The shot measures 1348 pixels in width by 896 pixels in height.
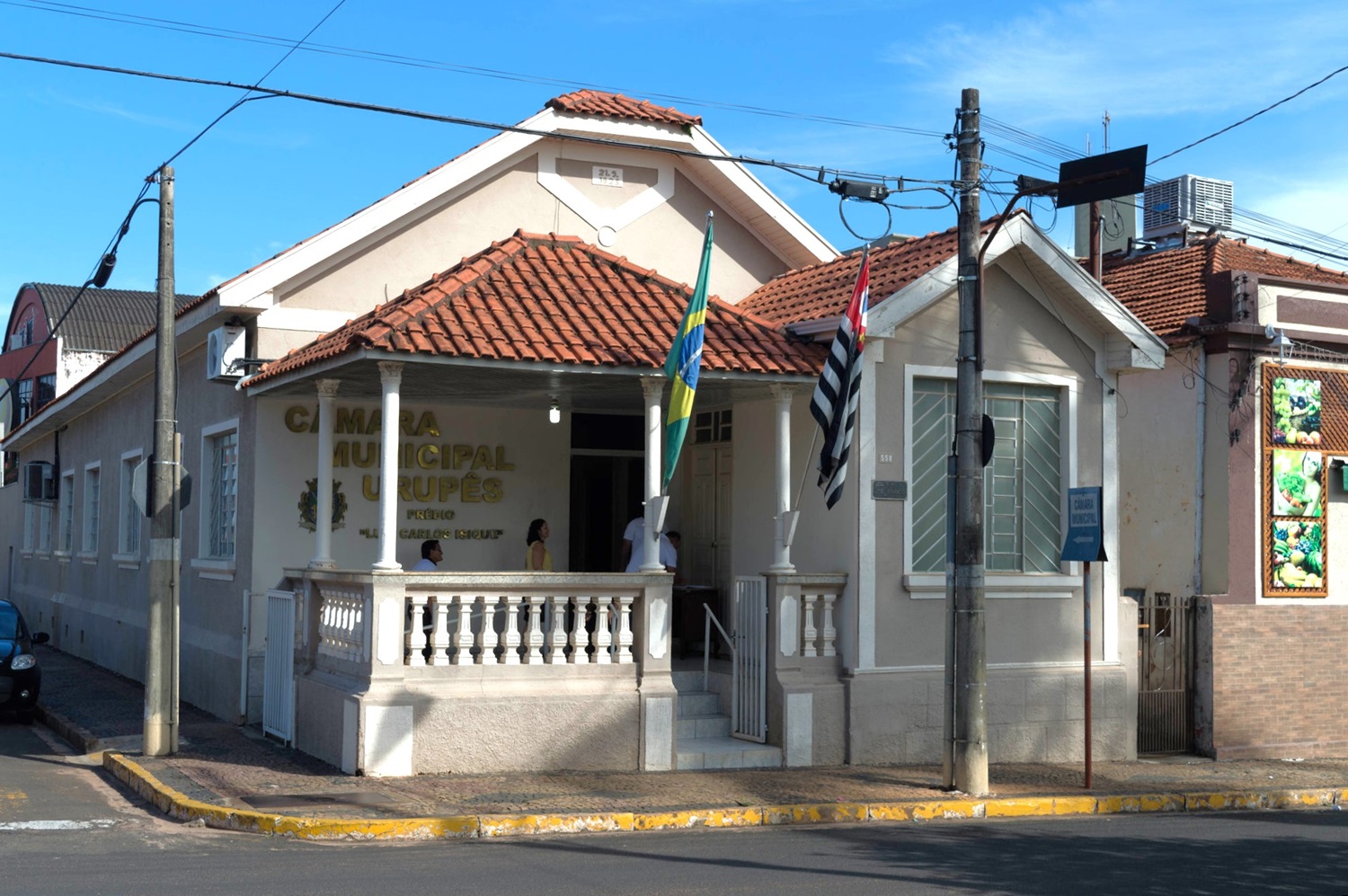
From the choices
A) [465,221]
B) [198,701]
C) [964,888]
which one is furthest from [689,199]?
[964,888]

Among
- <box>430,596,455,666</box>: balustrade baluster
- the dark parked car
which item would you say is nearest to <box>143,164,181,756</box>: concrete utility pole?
<box>430,596,455,666</box>: balustrade baluster

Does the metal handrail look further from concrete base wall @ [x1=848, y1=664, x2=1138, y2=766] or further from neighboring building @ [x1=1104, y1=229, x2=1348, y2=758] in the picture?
neighboring building @ [x1=1104, y1=229, x2=1348, y2=758]

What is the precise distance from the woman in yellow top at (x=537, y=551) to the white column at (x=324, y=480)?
81.1 inches

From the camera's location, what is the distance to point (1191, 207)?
19.9m

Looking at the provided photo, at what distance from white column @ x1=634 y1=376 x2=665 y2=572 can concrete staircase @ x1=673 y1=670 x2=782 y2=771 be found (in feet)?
5.01

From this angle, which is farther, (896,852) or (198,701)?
(198,701)

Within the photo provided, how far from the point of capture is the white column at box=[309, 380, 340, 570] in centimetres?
1261

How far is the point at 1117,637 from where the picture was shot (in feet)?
46.0

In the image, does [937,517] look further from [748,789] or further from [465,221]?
[465,221]

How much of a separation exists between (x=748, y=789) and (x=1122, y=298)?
28.4ft

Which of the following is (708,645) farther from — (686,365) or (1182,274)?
(1182,274)

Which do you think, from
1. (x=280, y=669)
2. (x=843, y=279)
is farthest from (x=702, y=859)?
(x=843, y=279)

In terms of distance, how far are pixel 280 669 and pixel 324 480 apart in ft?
6.36

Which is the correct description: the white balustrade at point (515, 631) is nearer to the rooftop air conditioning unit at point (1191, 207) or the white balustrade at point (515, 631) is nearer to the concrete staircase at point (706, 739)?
the concrete staircase at point (706, 739)
